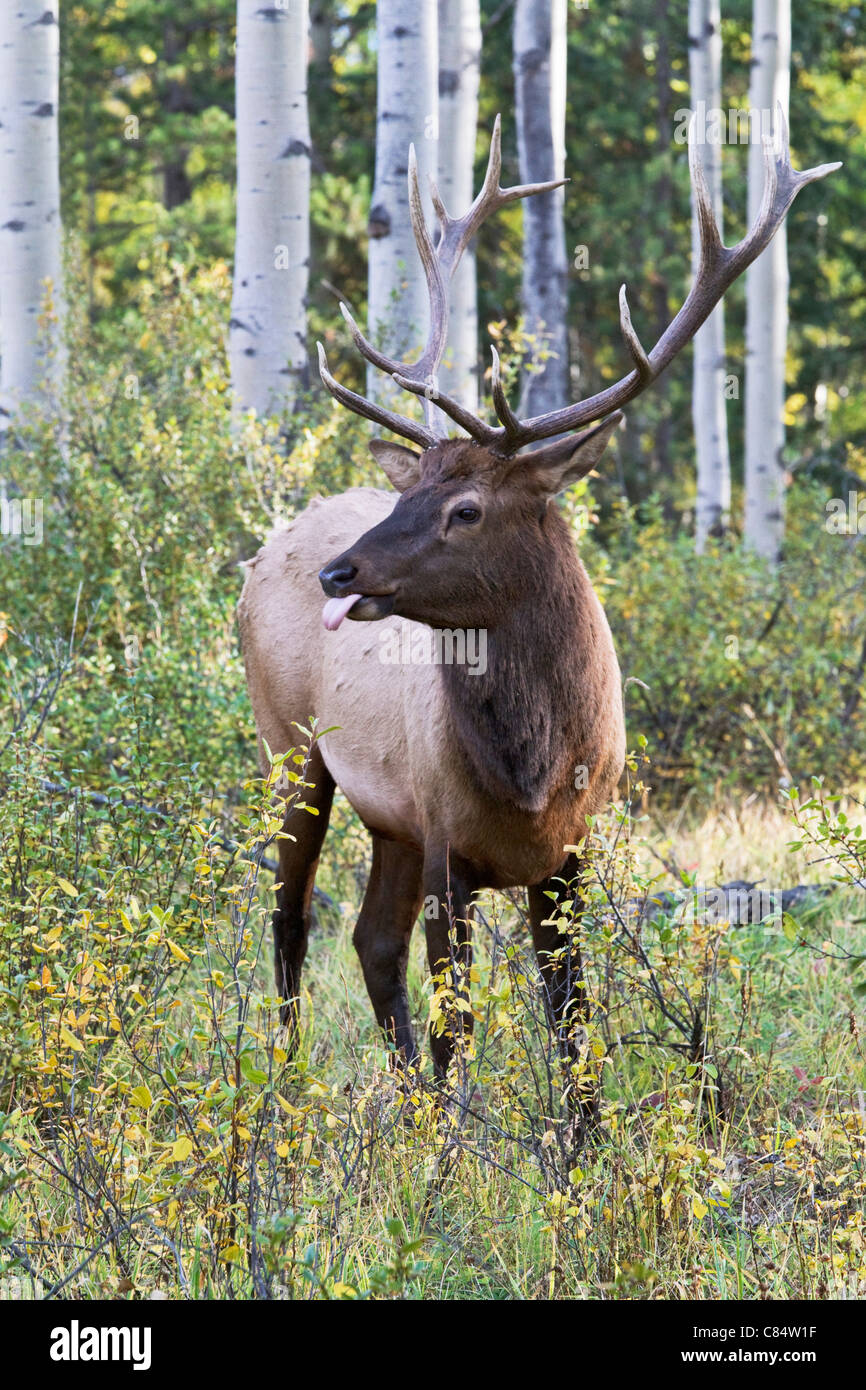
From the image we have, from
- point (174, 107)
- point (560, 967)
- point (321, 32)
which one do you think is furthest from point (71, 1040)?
point (174, 107)

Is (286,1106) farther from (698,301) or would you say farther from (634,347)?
(698,301)

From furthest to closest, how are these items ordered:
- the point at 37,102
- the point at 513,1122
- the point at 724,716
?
the point at 37,102, the point at 724,716, the point at 513,1122

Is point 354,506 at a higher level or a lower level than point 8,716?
higher

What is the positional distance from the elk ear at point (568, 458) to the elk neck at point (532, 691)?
16 centimetres

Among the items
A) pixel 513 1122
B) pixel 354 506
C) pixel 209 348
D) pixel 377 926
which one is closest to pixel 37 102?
pixel 209 348

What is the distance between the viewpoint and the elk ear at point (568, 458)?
4.02 meters

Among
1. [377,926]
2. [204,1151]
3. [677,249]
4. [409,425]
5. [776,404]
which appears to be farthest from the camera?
[677,249]

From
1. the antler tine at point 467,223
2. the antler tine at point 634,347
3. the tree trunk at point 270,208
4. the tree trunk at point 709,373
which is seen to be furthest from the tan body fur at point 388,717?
the tree trunk at point 709,373

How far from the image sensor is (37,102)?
8.41m

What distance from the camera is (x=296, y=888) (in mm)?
5125

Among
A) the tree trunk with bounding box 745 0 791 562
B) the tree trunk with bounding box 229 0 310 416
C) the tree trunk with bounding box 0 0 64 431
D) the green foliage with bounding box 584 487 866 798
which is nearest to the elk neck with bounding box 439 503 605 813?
the green foliage with bounding box 584 487 866 798

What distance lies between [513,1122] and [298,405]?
15.8ft
